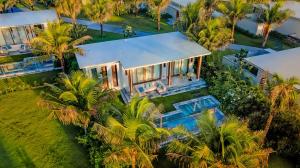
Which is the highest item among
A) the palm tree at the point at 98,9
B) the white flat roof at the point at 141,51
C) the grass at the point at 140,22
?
the palm tree at the point at 98,9

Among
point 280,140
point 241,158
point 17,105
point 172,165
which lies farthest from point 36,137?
point 280,140

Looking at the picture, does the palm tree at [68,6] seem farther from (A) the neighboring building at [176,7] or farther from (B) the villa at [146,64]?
(A) the neighboring building at [176,7]

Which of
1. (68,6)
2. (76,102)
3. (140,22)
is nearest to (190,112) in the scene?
(76,102)

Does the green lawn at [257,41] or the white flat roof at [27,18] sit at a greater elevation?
the white flat roof at [27,18]

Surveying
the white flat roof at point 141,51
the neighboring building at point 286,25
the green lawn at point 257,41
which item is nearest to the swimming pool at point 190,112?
the white flat roof at point 141,51

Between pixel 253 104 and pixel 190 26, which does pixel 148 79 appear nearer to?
pixel 190 26

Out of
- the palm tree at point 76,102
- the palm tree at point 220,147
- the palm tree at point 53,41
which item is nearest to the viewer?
the palm tree at point 220,147

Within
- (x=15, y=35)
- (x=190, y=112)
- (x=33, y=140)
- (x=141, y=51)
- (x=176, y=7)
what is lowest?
(x=33, y=140)

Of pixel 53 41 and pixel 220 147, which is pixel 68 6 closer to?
pixel 53 41
